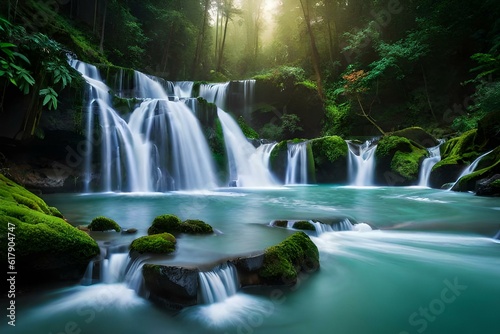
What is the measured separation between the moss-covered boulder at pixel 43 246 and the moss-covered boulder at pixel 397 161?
517 inches

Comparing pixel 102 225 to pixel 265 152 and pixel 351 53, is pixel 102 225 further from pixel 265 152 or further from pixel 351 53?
pixel 351 53

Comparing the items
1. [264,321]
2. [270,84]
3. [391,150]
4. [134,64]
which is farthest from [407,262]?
[134,64]

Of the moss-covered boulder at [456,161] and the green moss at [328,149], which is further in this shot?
the green moss at [328,149]

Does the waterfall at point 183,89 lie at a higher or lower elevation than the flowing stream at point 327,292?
higher

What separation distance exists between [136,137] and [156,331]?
974 centimetres

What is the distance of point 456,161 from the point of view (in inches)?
454

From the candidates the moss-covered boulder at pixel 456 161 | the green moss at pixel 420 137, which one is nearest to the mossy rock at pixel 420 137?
the green moss at pixel 420 137

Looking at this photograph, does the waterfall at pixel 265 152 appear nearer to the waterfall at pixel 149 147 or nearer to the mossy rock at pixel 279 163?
the mossy rock at pixel 279 163

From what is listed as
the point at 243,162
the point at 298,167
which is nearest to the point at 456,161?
the point at 298,167

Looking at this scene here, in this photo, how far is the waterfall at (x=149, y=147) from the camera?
1053 cm


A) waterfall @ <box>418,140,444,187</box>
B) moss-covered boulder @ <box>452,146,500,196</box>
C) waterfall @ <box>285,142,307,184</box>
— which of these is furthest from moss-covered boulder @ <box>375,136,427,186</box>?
waterfall @ <box>285,142,307,184</box>

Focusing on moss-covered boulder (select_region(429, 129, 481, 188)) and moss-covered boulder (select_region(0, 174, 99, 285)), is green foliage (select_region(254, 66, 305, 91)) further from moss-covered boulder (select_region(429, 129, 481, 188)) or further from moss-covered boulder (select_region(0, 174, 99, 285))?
moss-covered boulder (select_region(0, 174, 99, 285))

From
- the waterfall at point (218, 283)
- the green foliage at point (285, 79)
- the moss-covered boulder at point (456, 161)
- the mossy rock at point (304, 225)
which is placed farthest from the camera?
the green foliage at point (285, 79)

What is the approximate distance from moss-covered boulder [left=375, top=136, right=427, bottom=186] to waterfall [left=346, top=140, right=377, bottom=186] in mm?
319
